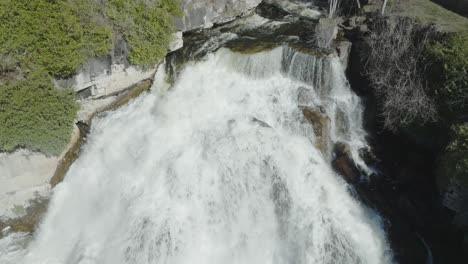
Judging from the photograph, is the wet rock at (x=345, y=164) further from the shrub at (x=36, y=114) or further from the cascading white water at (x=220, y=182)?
the shrub at (x=36, y=114)

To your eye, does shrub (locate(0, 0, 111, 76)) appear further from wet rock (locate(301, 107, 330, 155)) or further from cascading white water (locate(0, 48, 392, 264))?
wet rock (locate(301, 107, 330, 155))

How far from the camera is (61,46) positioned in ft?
40.6

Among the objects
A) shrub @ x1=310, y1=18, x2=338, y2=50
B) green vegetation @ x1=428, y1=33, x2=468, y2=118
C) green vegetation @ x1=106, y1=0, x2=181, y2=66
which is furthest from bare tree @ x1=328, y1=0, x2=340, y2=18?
green vegetation @ x1=106, y1=0, x2=181, y2=66

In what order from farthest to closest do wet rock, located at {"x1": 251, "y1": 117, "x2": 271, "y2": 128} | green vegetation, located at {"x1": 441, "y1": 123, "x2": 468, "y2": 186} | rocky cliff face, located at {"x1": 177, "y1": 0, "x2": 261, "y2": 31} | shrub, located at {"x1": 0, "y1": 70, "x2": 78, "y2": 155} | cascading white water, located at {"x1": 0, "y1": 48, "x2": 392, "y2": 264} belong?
rocky cliff face, located at {"x1": 177, "y1": 0, "x2": 261, "y2": 31} < wet rock, located at {"x1": 251, "y1": 117, "x2": 271, "y2": 128} < shrub, located at {"x1": 0, "y1": 70, "x2": 78, "y2": 155} < cascading white water, located at {"x1": 0, "y1": 48, "x2": 392, "y2": 264} < green vegetation, located at {"x1": 441, "y1": 123, "x2": 468, "y2": 186}

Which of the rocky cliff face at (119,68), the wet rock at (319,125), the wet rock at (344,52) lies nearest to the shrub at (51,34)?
the rocky cliff face at (119,68)

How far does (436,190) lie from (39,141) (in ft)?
41.5

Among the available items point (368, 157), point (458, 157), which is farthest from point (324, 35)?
point (458, 157)

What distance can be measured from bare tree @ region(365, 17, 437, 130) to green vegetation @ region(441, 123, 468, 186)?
4.49 ft

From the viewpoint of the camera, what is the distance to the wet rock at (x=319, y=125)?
42.3ft

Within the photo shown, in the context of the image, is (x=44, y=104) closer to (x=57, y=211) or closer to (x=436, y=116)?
(x=57, y=211)

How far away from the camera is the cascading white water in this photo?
36.5 feet

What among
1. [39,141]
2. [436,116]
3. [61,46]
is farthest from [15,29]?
[436,116]

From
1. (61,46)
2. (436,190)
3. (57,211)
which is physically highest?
(61,46)

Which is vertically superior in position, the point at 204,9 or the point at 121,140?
the point at 204,9
